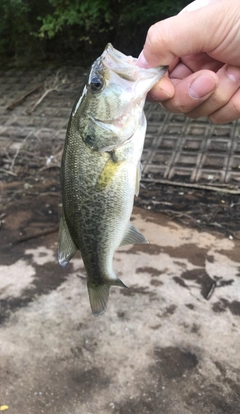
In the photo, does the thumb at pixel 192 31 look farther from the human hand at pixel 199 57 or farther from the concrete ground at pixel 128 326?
the concrete ground at pixel 128 326

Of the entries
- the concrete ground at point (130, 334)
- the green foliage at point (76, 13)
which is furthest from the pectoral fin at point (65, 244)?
the green foliage at point (76, 13)

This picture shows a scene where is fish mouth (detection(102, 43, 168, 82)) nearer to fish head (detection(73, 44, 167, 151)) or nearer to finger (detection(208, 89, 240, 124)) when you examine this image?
fish head (detection(73, 44, 167, 151))

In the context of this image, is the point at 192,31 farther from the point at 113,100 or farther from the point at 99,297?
the point at 99,297

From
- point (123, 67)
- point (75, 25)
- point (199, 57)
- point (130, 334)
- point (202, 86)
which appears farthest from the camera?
point (75, 25)

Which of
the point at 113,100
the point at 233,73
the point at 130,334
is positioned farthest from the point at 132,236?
the point at 130,334

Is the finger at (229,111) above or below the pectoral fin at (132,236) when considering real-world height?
above

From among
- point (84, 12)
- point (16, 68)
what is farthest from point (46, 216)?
point (16, 68)
